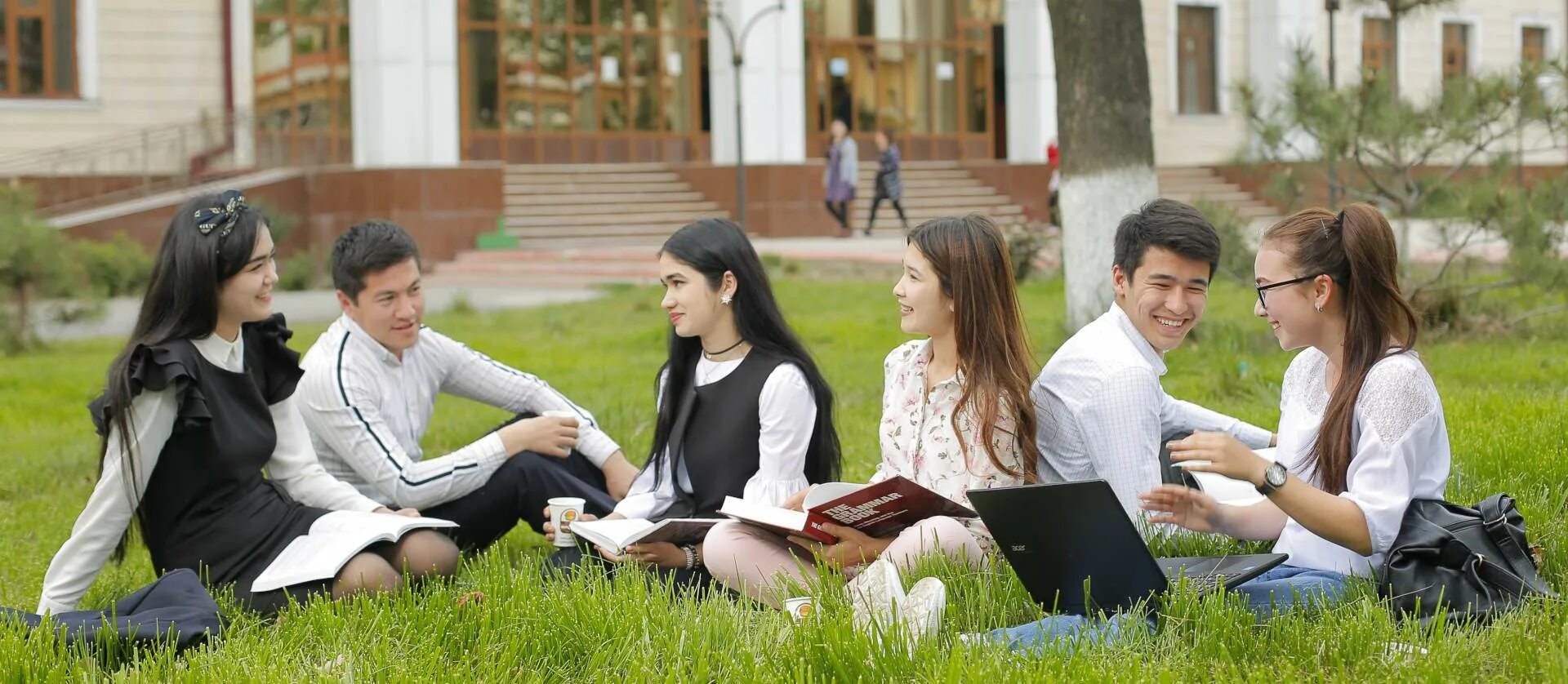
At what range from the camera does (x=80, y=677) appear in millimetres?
3738

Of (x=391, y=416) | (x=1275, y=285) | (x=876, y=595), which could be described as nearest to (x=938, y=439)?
(x=876, y=595)

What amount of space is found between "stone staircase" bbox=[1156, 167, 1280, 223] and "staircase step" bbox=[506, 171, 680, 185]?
8.27 metres

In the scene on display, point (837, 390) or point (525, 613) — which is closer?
point (525, 613)

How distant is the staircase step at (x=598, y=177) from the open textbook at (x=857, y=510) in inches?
825

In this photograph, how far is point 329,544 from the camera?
4.67 m

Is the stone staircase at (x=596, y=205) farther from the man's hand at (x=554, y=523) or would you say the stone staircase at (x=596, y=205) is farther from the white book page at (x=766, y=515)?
the white book page at (x=766, y=515)

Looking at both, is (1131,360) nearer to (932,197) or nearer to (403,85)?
(403,85)

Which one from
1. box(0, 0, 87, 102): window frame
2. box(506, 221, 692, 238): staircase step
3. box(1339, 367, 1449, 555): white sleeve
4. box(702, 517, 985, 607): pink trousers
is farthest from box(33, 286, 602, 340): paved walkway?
box(1339, 367, 1449, 555): white sleeve

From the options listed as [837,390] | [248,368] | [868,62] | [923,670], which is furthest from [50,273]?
[868,62]

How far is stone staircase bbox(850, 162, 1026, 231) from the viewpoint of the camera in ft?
86.0

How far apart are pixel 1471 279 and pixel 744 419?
22.7 feet

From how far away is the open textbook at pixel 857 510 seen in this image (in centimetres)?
414

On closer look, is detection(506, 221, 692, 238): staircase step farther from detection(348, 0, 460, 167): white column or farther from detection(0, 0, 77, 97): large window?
detection(0, 0, 77, 97): large window

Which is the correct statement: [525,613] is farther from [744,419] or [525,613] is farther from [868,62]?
[868,62]
